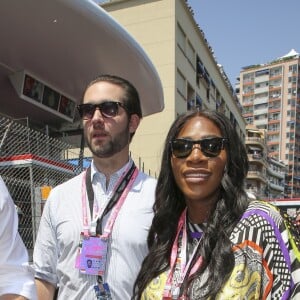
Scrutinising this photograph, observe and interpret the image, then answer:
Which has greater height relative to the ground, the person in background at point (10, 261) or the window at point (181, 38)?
the window at point (181, 38)

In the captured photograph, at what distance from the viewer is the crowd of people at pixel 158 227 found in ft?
5.29

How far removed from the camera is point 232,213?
175 centimetres

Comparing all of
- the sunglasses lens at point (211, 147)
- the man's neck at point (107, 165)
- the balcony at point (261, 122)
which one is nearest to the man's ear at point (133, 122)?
the man's neck at point (107, 165)

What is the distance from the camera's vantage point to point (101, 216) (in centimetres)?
225

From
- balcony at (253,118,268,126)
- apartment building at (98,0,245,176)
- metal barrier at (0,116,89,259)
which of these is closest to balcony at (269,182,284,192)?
balcony at (253,118,268,126)

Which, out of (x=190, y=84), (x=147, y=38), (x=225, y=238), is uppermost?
(x=147, y=38)

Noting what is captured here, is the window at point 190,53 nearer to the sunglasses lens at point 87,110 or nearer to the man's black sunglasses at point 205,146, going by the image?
the sunglasses lens at point 87,110

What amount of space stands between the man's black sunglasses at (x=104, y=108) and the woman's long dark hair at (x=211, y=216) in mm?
517

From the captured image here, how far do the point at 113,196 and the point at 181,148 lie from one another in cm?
62

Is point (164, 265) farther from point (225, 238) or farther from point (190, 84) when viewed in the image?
point (190, 84)

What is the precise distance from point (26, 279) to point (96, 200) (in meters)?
0.96

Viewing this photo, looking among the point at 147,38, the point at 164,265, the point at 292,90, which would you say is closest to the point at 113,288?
the point at 164,265

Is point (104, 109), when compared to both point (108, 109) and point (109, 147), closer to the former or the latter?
point (108, 109)

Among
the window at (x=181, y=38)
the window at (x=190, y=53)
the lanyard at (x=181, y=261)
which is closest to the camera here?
the lanyard at (x=181, y=261)
